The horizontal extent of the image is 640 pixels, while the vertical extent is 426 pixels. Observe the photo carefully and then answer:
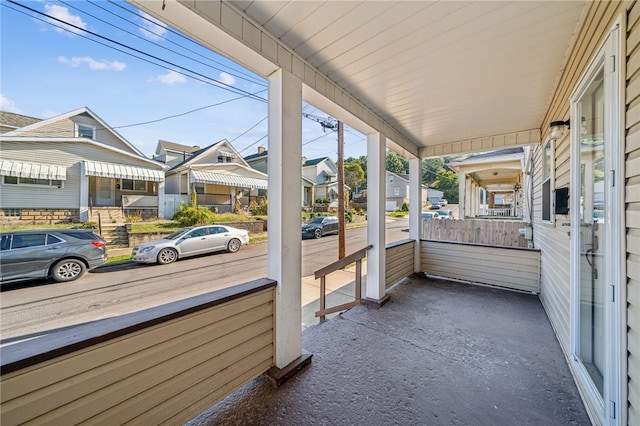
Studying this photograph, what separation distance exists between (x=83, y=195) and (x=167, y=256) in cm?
121

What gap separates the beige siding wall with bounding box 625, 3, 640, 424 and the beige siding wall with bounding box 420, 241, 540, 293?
125 inches

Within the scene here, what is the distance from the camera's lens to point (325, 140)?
804 centimetres

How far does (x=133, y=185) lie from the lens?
5.50ft

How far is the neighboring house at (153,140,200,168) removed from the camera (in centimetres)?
194

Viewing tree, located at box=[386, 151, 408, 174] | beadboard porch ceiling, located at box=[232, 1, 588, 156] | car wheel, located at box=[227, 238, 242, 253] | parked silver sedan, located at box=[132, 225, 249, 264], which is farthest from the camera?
tree, located at box=[386, 151, 408, 174]

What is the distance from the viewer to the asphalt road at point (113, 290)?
1.50 m

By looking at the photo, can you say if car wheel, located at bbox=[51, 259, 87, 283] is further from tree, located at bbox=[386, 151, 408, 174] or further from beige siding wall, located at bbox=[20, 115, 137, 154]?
tree, located at bbox=[386, 151, 408, 174]

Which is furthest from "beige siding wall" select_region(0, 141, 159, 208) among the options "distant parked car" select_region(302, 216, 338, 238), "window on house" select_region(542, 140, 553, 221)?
"distant parked car" select_region(302, 216, 338, 238)

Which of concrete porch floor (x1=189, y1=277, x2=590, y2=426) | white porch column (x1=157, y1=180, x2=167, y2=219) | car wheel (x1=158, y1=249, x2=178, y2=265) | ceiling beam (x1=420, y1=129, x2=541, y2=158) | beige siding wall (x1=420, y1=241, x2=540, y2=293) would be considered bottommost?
concrete porch floor (x1=189, y1=277, x2=590, y2=426)

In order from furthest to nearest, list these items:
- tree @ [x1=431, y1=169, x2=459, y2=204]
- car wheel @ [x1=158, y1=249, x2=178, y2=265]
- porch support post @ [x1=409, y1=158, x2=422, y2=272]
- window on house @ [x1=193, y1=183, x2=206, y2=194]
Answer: tree @ [x1=431, y1=169, x2=459, y2=204]
porch support post @ [x1=409, y1=158, x2=422, y2=272]
window on house @ [x1=193, y1=183, x2=206, y2=194]
car wheel @ [x1=158, y1=249, x2=178, y2=265]

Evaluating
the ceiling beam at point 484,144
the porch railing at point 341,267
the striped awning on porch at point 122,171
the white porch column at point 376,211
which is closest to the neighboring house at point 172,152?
the striped awning on porch at point 122,171

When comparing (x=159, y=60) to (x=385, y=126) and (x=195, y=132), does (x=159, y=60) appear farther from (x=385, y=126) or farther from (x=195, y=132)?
(x=385, y=126)

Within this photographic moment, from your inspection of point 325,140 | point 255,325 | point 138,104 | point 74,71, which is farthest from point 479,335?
point 325,140

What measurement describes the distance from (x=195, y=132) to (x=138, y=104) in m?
0.47
